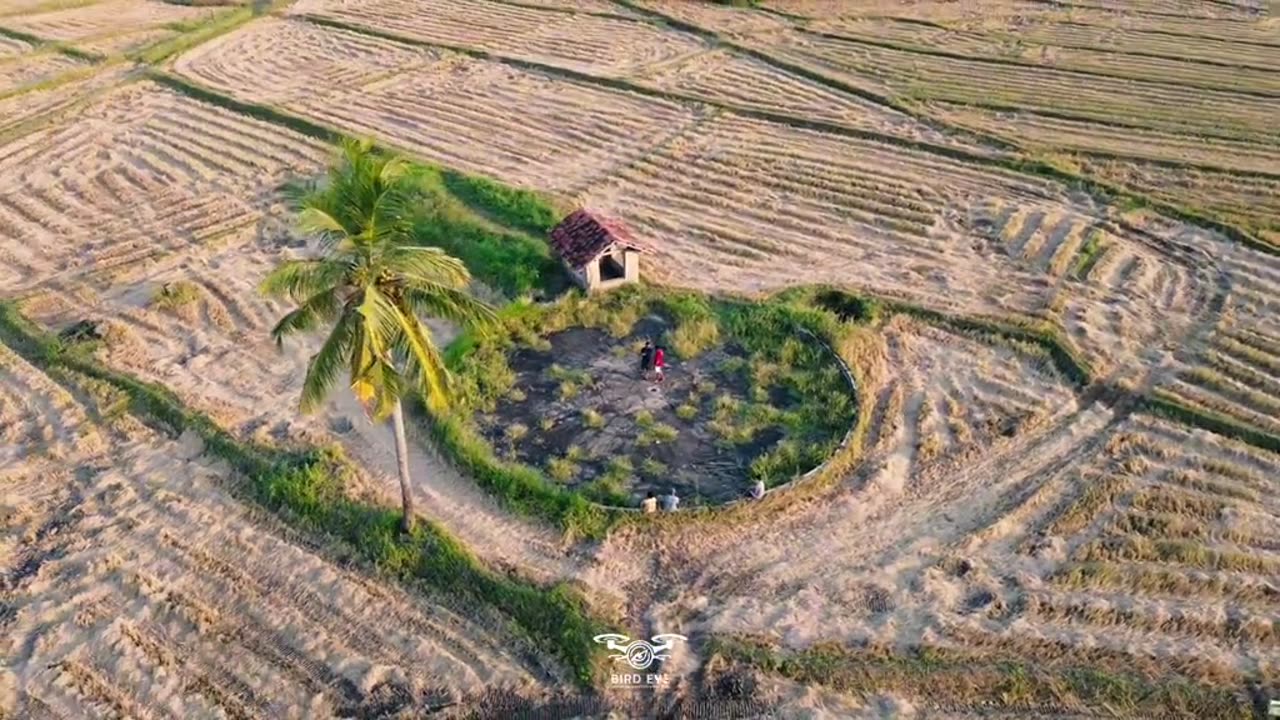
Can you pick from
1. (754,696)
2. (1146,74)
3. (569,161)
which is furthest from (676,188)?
(1146,74)

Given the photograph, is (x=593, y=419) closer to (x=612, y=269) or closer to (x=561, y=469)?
(x=561, y=469)

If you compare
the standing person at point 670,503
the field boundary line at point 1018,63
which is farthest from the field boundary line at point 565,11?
the standing person at point 670,503

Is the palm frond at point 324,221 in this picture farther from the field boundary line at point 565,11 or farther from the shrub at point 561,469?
the field boundary line at point 565,11

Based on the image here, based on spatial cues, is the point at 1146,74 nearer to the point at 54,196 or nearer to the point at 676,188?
the point at 676,188

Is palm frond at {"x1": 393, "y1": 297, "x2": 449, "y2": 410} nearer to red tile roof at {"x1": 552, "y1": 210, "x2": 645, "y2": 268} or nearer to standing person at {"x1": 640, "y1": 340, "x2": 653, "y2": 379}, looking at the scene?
standing person at {"x1": 640, "y1": 340, "x2": 653, "y2": 379}

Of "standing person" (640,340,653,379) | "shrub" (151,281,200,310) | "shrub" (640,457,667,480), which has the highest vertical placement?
"standing person" (640,340,653,379)

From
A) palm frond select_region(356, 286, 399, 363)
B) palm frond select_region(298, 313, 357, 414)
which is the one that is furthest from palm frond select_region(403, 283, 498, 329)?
palm frond select_region(298, 313, 357, 414)
